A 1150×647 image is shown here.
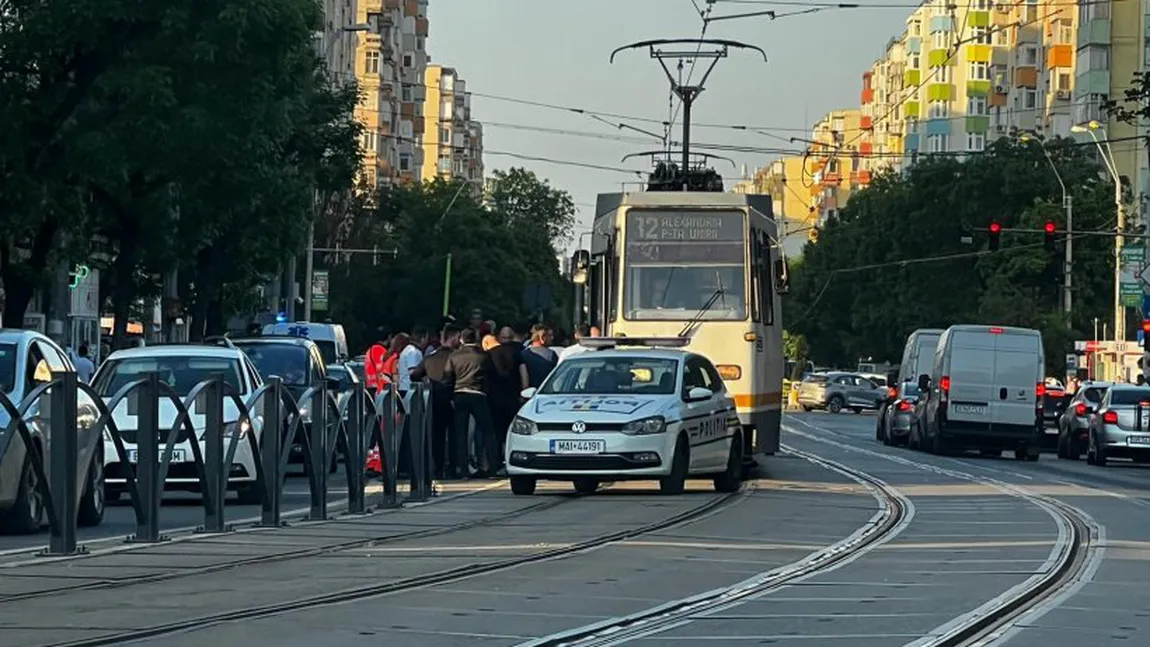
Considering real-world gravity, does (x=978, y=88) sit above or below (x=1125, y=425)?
above

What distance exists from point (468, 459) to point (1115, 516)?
8.46m

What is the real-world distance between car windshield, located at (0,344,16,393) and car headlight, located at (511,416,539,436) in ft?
21.1

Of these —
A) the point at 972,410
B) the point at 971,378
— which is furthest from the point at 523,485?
the point at 971,378

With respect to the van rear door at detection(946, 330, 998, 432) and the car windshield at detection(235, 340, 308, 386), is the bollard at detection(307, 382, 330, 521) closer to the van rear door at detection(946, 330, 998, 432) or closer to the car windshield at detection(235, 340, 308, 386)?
the car windshield at detection(235, 340, 308, 386)

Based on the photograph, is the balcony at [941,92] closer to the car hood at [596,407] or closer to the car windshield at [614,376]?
the car windshield at [614,376]

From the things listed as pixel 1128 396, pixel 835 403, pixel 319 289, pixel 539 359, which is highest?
pixel 319 289

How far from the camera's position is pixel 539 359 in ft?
99.1

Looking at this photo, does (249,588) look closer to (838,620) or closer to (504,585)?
(504,585)

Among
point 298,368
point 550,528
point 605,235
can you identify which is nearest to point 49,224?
point 298,368

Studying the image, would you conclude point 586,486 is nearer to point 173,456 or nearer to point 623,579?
point 173,456

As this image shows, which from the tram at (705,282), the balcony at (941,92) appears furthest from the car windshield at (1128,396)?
the balcony at (941,92)

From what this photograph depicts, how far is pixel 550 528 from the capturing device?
19344 millimetres

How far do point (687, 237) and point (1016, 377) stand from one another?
16.7m

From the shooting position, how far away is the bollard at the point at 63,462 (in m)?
15.6
